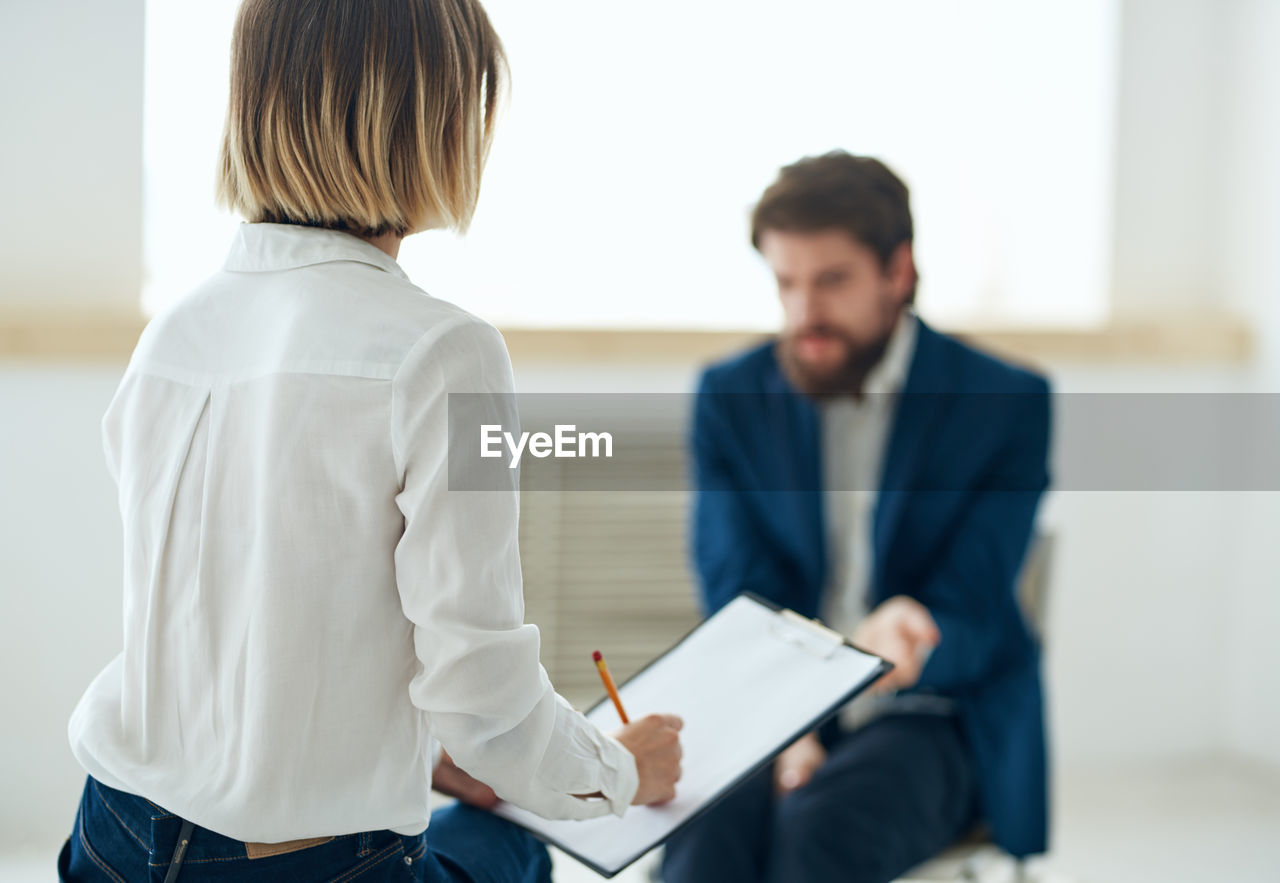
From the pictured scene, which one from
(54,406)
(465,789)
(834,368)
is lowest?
(465,789)

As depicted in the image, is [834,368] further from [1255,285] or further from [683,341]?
[1255,285]

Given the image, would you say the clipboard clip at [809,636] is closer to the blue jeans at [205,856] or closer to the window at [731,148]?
the blue jeans at [205,856]

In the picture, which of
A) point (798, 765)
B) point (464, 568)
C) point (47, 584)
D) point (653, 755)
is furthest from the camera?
point (47, 584)

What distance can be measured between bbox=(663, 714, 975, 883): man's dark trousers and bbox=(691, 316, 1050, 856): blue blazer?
0.09 m

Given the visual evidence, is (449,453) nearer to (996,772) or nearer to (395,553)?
(395,553)

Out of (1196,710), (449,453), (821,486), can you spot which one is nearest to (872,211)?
(821,486)

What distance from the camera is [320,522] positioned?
737 mm

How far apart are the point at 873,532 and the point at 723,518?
0.23 meters

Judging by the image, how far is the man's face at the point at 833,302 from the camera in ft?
5.44

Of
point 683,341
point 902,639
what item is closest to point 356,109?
point 902,639

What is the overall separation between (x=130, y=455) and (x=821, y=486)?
1.03 m

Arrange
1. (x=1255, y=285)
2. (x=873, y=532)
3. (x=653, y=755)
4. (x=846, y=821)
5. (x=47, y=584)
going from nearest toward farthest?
1. (x=653, y=755)
2. (x=846, y=821)
3. (x=873, y=532)
4. (x=47, y=584)
5. (x=1255, y=285)

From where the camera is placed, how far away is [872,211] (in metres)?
1.64

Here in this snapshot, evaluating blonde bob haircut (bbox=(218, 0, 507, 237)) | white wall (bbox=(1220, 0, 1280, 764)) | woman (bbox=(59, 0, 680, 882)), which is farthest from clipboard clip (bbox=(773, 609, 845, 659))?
white wall (bbox=(1220, 0, 1280, 764))
